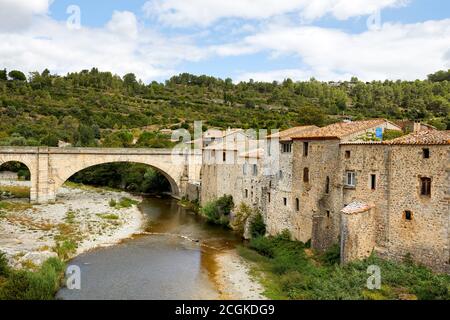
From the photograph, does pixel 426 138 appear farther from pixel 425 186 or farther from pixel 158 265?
pixel 158 265

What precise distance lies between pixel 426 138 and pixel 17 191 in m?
41.4

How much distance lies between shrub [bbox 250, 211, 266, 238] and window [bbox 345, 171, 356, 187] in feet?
26.7

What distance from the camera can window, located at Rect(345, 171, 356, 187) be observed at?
21.4 m

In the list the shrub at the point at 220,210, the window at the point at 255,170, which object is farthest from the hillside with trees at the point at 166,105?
the window at the point at 255,170

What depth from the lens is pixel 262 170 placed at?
2912cm

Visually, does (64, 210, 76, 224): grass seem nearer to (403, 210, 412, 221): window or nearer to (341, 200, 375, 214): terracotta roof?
(341, 200, 375, 214): terracotta roof

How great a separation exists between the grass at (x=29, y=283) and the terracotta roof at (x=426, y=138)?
15654 mm

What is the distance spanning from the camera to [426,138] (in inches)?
731

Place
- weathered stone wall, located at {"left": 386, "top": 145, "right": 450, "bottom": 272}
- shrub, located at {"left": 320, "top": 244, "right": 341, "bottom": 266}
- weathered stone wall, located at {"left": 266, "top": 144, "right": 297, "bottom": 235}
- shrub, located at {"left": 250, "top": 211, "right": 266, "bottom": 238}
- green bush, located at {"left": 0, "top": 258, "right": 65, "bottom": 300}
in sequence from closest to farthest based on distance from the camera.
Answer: green bush, located at {"left": 0, "top": 258, "right": 65, "bottom": 300}, weathered stone wall, located at {"left": 386, "top": 145, "right": 450, "bottom": 272}, shrub, located at {"left": 320, "top": 244, "right": 341, "bottom": 266}, weathered stone wall, located at {"left": 266, "top": 144, "right": 297, "bottom": 235}, shrub, located at {"left": 250, "top": 211, "right": 266, "bottom": 238}

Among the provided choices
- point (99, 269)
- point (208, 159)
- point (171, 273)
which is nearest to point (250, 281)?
point (171, 273)

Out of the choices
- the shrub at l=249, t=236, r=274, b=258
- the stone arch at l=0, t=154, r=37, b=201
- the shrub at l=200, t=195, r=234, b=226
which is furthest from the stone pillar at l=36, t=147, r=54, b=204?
the shrub at l=249, t=236, r=274, b=258

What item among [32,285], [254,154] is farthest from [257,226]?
[32,285]

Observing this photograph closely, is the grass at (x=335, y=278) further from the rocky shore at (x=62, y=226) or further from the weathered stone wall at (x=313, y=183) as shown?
the rocky shore at (x=62, y=226)

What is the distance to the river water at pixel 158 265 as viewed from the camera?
18.9 metres
